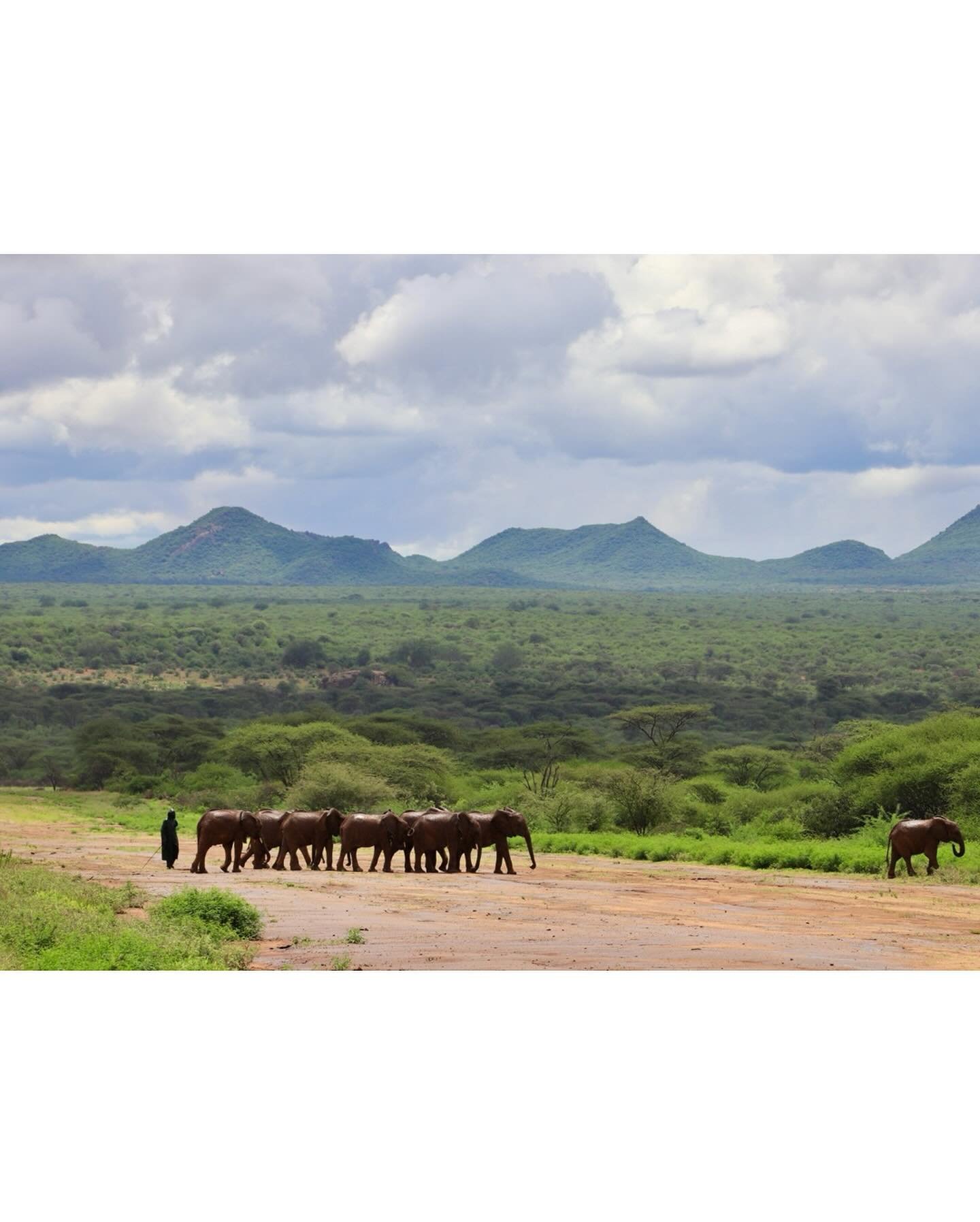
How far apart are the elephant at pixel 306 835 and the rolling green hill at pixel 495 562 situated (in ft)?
425

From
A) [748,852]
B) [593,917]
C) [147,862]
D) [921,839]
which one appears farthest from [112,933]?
[748,852]

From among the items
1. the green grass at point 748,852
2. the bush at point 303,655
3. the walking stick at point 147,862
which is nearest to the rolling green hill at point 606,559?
the bush at point 303,655

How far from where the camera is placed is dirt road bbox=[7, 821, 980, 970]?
14.3 meters

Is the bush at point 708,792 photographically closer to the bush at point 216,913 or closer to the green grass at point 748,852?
the green grass at point 748,852

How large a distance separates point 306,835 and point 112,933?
7.27m

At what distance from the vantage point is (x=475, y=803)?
113 ft

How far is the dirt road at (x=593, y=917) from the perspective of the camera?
14.3 m

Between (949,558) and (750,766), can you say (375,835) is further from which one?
(949,558)

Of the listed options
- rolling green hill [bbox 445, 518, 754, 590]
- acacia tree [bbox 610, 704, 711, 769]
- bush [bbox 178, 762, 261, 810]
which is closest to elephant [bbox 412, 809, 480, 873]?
bush [bbox 178, 762, 261, 810]

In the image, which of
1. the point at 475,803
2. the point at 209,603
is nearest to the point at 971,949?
the point at 475,803

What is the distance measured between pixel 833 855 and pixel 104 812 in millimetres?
18219

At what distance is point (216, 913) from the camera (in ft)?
49.6

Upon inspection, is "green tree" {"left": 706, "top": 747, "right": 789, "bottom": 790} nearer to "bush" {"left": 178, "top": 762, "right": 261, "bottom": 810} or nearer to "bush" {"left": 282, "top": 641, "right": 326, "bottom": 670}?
"bush" {"left": 178, "top": 762, "right": 261, "bottom": 810}
